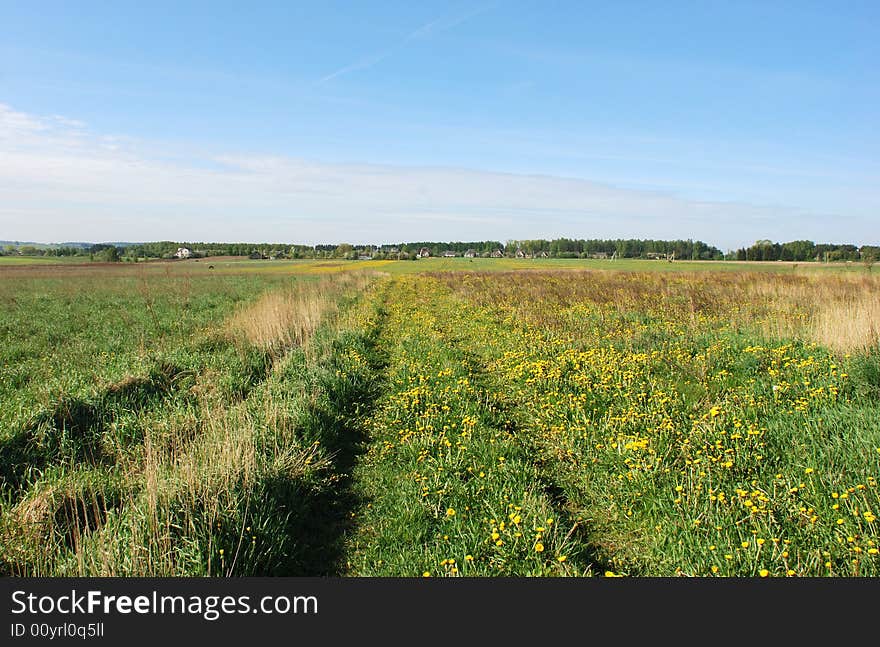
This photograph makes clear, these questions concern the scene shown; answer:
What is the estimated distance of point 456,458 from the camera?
548cm

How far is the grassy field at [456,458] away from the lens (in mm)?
3752

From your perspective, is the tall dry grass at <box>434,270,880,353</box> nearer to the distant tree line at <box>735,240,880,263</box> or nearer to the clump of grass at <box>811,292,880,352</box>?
the clump of grass at <box>811,292,880,352</box>

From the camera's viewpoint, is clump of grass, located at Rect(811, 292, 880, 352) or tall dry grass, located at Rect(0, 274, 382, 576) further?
clump of grass, located at Rect(811, 292, 880, 352)

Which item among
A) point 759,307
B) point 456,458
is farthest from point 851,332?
point 759,307

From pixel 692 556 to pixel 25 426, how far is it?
25.1 feet

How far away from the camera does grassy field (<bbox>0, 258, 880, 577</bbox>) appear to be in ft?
12.3

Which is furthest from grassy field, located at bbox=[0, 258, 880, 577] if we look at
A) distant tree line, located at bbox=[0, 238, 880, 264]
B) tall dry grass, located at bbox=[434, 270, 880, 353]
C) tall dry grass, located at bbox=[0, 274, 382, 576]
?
distant tree line, located at bbox=[0, 238, 880, 264]

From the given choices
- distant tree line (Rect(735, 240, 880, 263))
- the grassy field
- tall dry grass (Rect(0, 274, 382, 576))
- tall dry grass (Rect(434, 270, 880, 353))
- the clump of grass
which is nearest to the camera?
tall dry grass (Rect(0, 274, 382, 576))

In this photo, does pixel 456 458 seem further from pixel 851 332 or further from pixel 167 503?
pixel 851 332

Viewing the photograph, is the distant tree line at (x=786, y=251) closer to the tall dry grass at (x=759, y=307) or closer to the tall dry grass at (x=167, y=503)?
the tall dry grass at (x=759, y=307)

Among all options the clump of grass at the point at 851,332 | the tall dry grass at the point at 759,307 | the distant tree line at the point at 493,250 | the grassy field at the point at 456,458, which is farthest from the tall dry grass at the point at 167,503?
the distant tree line at the point at 493,250

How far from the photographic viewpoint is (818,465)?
468 cm

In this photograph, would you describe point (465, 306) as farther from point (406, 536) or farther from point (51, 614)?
point (51, 614)

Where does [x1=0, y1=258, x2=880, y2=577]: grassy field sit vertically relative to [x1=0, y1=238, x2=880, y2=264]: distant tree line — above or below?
below
